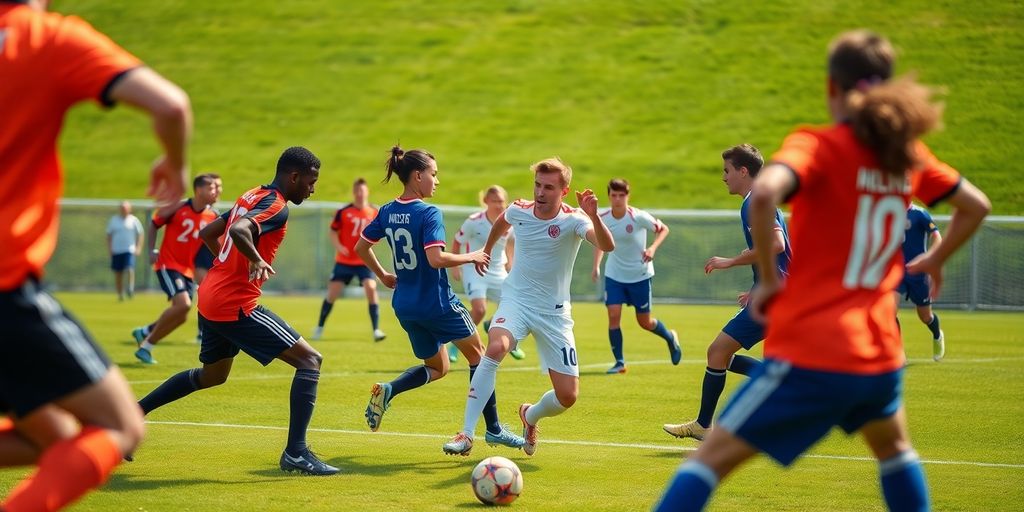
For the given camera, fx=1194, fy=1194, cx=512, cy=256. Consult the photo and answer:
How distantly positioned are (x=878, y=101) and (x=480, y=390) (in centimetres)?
480


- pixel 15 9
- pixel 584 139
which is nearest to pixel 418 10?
pixel 584 139

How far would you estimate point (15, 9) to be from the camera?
4207 millimetres

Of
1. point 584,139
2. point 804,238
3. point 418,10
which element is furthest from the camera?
point 418,10

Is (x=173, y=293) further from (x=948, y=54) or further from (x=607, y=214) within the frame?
(x=948, y=54)

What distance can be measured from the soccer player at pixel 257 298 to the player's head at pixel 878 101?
440cm

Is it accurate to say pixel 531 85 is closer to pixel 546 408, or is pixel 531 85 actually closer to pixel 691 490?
pixel 546 408

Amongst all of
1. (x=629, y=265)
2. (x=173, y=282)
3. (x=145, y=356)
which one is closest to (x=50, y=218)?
(x=145, y=356)

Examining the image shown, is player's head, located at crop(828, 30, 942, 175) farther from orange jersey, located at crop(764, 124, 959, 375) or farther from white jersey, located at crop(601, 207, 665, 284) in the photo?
white jersey, located at crop(601, 207, 665, 284)

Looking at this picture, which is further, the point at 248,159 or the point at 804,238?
the point at 248,159

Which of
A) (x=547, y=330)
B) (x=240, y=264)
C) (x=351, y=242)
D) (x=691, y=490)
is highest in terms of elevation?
(x=691, y=490)

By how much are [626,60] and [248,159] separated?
15566 millimetres

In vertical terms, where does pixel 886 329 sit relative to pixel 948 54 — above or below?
above

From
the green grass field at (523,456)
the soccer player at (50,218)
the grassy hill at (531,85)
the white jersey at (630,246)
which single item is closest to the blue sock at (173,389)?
the green grass field at (523,456)

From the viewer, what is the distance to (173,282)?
51.3 feet
